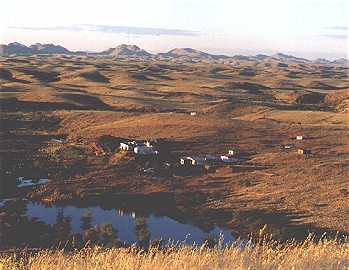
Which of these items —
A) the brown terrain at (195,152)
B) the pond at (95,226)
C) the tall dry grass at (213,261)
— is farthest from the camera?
the brown terrain at (195,152)

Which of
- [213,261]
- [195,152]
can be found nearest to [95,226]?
[195,152]

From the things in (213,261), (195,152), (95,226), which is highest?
(213,261)

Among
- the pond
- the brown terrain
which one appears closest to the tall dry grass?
the pond

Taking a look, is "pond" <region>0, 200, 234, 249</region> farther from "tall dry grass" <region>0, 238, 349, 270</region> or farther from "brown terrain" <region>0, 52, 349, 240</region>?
"tall dry grass" <region>0, 238, 349, 270</region>

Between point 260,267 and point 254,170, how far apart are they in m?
27.5

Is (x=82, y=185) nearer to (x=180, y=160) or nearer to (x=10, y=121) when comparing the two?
(x=180, y=160)

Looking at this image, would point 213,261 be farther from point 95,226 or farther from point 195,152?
point 195,152

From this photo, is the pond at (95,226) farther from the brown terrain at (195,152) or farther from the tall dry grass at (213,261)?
the tall dry grass at (213,261)

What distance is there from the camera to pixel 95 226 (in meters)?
24.6

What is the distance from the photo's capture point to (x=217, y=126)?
47281mm

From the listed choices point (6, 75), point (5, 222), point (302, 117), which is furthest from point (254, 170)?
point (6, 75)

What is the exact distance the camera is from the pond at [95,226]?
23500 millimetres

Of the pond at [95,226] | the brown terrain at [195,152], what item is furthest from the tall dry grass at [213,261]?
the brown terrain at [195,152]

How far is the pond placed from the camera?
23500 millimetres
